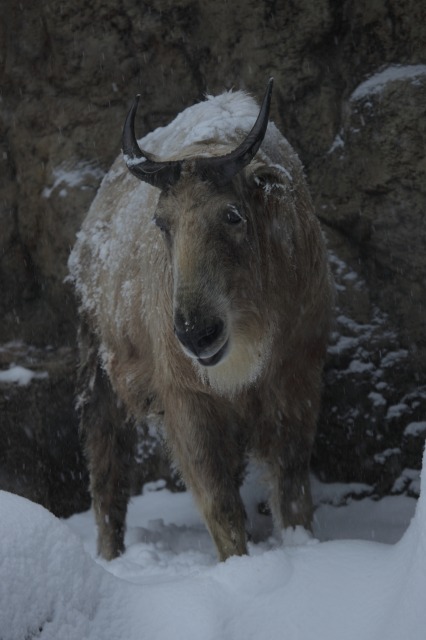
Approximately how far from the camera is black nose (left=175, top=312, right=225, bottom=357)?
10.8 ft

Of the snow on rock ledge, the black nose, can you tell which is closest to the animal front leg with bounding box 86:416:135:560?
the black nose

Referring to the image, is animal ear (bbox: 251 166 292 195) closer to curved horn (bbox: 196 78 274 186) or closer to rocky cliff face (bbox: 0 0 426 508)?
curved horn (bbox: 196 78 274 186)

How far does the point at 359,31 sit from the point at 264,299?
8.58ft

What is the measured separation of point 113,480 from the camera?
17.8 ft

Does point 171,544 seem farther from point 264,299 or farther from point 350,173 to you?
point 350,173

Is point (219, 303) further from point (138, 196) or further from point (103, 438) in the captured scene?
point (103, 438)

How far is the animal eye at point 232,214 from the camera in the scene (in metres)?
3.61

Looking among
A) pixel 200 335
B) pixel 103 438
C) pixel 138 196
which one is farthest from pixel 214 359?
pixel 103 438

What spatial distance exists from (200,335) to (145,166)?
0.85 m

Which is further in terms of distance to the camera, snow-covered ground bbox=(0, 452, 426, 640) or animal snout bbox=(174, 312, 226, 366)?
animal snout bbox=(174, 312, 226, 366)

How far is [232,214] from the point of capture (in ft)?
11.9

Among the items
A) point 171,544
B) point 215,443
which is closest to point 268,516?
point 171,544

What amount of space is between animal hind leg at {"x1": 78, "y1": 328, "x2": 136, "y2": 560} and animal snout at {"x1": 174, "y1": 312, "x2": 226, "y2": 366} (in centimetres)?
211

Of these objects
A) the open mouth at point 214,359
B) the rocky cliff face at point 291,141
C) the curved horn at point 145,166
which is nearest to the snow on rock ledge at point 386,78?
the rocky cliff face at point 291,141
